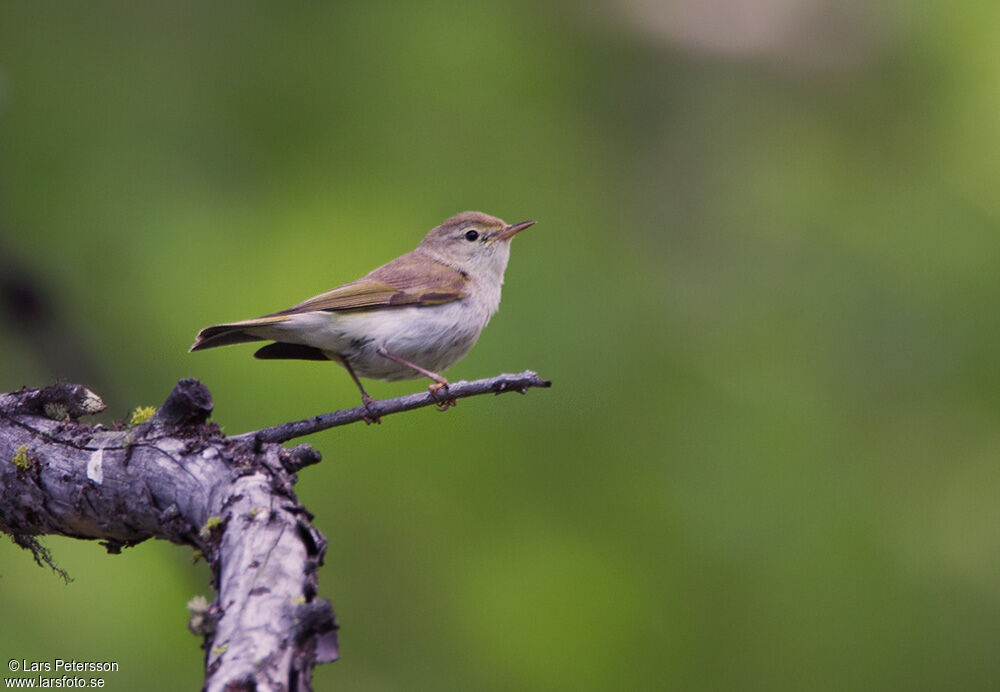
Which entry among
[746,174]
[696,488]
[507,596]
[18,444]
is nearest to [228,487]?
[18,444]

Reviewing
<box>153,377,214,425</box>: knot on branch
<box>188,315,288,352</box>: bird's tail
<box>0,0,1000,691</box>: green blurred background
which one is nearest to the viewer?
<box>153,377,214,425</box>: knot on branch

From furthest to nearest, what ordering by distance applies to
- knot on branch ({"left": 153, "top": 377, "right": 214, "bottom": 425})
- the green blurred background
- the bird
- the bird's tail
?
the green blurred background < the bird < the bird's tail < knot on branch ({"left": 153, "top": 377, "right": 214, "bottom": 425})

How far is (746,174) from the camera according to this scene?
7973 mm

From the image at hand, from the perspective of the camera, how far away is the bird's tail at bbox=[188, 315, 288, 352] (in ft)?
15.6

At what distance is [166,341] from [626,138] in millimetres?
4054

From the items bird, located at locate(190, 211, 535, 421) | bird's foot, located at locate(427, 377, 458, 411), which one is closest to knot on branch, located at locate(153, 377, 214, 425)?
bird's foot, located at locate(427, 377, 458, 411)

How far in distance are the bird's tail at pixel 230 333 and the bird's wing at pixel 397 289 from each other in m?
0.20

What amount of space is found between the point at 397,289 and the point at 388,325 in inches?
11.2

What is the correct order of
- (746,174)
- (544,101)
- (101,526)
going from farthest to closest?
(746,174)
(544,101)
(101,526)

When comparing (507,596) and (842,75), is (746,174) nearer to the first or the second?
(842,75)

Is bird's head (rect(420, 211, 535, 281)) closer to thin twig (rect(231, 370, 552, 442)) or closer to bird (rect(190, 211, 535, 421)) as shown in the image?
bird (rect(190, 211, 535, 421))

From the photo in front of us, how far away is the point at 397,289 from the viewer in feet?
18.5

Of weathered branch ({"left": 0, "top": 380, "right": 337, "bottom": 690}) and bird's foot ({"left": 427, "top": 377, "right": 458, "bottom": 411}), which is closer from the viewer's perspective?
weathered branch ({"left": 0, "top": 380, "right": 337, "bottom": 690})

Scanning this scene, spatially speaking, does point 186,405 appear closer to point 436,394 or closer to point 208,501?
point 208,501
